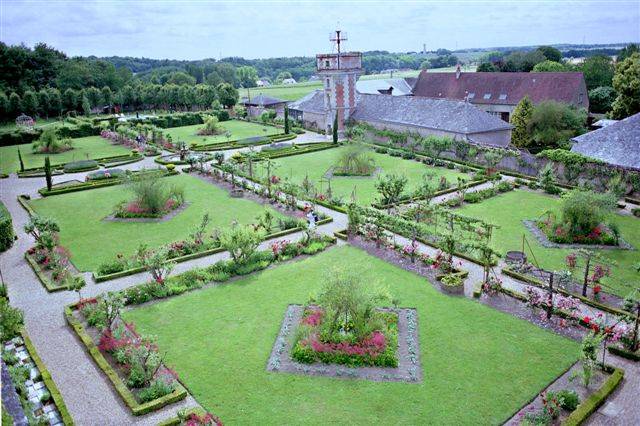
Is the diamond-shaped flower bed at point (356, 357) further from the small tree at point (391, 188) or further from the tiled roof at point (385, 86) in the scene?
the tiled roof at point (385, 86)

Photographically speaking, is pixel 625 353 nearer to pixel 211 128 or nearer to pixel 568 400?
pixel 568 400

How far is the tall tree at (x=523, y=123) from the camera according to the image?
42.9 meters

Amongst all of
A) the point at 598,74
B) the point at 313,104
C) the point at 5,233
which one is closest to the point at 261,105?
the point at 313,104

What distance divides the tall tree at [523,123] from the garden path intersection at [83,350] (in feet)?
77.2

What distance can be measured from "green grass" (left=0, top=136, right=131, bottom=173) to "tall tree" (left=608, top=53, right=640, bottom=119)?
46.9m

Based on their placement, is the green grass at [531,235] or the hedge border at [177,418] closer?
the hedge border at [177,418]

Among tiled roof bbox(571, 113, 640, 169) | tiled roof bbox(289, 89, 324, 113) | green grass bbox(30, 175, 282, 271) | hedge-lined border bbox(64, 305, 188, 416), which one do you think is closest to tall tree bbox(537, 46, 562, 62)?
tiled roof bbox(289, 89, 324, 113)

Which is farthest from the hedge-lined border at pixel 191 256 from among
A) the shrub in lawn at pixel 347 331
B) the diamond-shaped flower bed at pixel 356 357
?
the shrub in lawn at pixel 347 331

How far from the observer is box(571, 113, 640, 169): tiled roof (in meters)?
30.5

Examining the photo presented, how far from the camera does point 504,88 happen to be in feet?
191

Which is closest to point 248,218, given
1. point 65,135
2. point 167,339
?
point 167,339

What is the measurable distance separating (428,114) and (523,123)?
27.0 feet

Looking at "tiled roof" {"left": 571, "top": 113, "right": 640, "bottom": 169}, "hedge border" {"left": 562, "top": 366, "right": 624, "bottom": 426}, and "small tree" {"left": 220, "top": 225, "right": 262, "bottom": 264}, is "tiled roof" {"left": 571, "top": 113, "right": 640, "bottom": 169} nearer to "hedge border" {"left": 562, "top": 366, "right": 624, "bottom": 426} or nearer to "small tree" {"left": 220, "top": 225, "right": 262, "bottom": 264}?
"hedge border" {"left": 562, "top": 366, "right": 624, "bottom": 426}

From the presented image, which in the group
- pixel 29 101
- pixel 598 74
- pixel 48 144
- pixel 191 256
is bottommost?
pixel 191 256
